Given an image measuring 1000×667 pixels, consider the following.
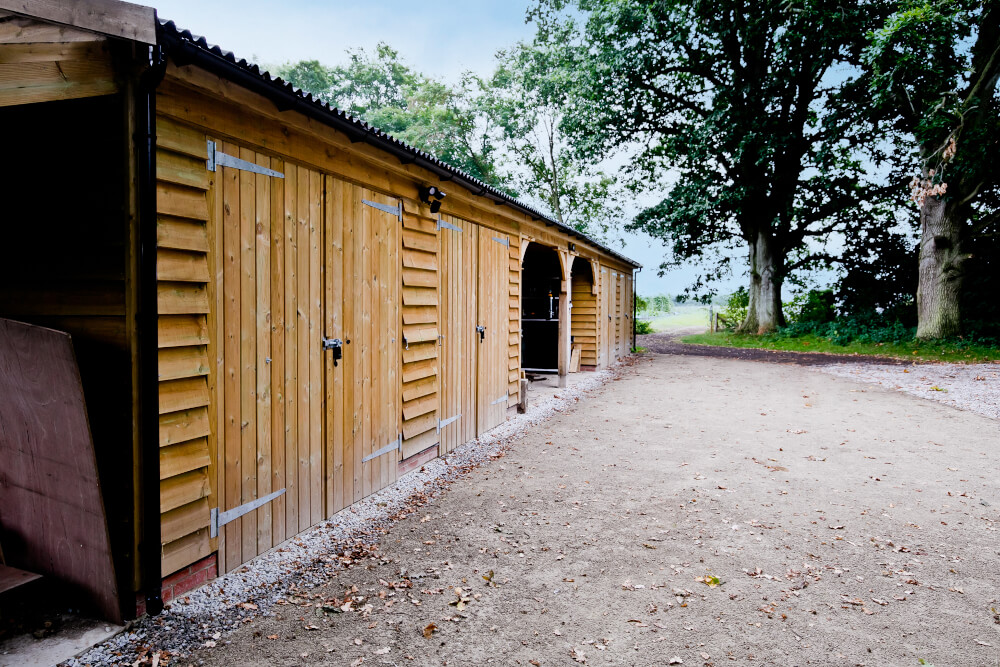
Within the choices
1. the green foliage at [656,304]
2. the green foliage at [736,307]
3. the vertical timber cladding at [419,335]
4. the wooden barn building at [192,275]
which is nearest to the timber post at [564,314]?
the vertical timber cladding at [419,335]

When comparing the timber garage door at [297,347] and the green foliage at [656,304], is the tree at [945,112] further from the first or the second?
the green foliage at [656,304]

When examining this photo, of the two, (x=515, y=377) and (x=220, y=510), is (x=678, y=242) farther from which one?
(x=220, y=510)

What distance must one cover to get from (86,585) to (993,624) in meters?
4.56

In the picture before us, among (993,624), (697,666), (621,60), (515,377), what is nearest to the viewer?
(697,666)

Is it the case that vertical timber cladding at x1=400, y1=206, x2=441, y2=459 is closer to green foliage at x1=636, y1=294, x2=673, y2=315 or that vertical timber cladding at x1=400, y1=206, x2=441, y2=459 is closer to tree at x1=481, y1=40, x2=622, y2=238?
tree at x1=481, y1=40, x2=622, y2=238

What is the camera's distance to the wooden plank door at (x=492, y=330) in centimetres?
708

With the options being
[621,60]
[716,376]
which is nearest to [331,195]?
[716,376]

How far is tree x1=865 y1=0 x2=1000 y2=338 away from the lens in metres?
13.3

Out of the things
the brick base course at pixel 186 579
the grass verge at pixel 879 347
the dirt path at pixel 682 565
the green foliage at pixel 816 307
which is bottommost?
the dirt path at pixel 682 565

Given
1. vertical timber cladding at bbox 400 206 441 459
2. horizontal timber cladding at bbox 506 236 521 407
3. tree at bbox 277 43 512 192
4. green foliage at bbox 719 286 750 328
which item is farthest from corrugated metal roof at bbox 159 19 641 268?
tree at bbox 277 43 512 192

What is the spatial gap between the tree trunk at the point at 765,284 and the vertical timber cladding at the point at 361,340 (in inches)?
739

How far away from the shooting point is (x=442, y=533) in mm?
3990

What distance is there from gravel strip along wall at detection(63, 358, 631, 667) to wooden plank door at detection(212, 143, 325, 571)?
0.48 feet

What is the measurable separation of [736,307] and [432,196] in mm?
24698
